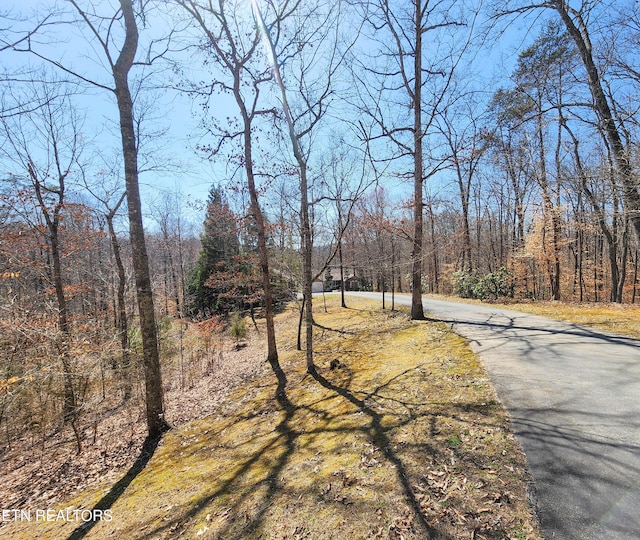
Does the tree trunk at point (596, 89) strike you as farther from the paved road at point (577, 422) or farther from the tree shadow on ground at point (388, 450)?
the tree shadow on ground at point (388, 450)

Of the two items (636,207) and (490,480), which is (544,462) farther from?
(636,207)

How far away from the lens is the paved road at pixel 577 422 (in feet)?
6.48

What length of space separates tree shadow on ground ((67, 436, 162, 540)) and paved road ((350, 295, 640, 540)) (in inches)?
186

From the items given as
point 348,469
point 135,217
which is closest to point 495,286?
point 348,469

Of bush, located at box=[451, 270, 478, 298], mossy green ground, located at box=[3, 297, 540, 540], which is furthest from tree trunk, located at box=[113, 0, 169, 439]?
bush, located at box=[451, 270, 478, 298]

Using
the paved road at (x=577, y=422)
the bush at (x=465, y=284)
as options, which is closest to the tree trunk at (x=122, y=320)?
the paved road at (x=577, y=422)

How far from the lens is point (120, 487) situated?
4.02 meters

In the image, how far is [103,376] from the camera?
6773mm

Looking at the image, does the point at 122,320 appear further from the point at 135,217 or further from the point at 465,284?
the point at 465,284

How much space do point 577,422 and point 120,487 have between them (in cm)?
598

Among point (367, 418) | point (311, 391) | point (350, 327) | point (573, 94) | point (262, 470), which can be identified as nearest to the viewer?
point (262, 470)

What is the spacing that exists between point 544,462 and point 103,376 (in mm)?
8570

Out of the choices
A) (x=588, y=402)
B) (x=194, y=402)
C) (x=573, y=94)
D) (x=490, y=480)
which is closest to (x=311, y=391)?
(x=194, y=402)

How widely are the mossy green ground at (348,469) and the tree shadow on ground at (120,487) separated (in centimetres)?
11
